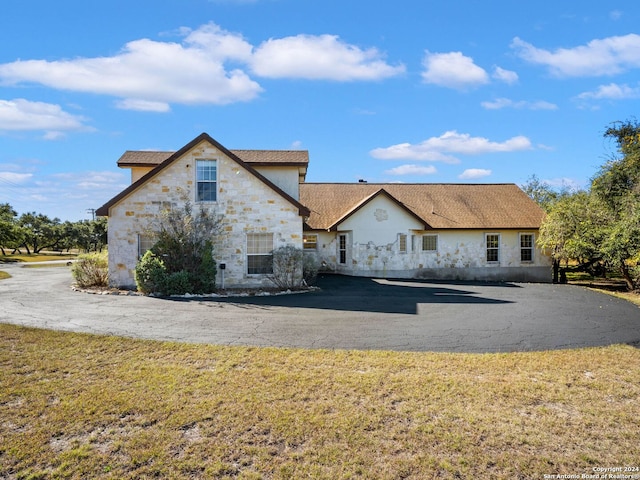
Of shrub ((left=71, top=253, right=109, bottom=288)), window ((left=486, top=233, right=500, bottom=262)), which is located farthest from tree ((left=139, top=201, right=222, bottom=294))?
window ((left=486, top=233, right=500, bottom=262))

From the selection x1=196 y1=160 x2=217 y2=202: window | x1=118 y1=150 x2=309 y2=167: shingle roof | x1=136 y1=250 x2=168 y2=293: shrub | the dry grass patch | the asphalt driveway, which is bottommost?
the dry grass patch

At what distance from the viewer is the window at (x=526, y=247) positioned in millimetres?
24641

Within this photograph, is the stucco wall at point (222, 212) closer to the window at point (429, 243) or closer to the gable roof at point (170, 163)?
the gable roof at point (170, 163)

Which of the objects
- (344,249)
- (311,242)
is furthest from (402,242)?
(311,242)

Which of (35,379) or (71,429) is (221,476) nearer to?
(71,429)

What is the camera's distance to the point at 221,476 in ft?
13.2

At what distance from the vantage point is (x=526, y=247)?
24.7 meters

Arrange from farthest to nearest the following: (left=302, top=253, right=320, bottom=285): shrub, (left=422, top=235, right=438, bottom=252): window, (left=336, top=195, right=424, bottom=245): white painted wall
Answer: (left=422, top=235, right=438, bottom=252): window → (left=336, top=195, right=424, bottom=245): white painted wall → (left=302, top=253, right=320, bottom=285): shrub

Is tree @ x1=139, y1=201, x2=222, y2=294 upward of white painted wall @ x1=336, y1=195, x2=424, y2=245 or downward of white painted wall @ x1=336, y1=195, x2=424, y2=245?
downward

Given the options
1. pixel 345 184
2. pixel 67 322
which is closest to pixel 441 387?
pixel 67 322

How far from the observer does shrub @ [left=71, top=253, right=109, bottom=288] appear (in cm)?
1736

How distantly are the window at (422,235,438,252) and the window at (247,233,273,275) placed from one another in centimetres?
1050

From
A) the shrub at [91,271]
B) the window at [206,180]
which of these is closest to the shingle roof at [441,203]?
the window at [206,180]

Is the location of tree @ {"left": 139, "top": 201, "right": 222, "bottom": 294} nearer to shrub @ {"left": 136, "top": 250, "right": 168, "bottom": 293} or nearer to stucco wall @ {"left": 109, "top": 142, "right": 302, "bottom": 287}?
shrub @ {"left": 136, "top": 250, "right": 168, "bottom": 293}
